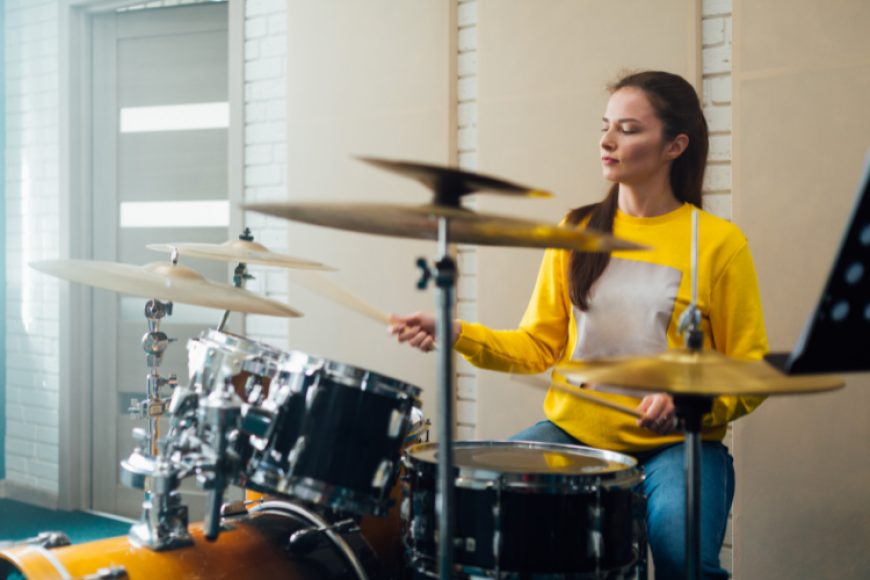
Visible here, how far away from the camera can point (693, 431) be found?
95cm

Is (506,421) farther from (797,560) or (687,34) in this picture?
(687,34)

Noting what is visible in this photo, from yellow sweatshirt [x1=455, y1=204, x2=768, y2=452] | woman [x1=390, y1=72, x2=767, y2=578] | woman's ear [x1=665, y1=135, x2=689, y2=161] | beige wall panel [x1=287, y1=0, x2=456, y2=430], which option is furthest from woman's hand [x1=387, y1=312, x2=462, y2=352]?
beige wall panel [x1=287, y1=0, x2=456, y2=430]

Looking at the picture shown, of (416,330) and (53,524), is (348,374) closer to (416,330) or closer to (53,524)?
(416,330)

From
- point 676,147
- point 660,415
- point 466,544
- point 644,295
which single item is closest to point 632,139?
point 676,147

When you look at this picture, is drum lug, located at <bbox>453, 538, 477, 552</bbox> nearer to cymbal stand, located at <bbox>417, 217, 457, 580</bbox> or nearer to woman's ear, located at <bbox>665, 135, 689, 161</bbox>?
cymbal stand, located at <bbox>417, 217, 457, 580</bbox>

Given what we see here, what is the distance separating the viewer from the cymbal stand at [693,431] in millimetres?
932

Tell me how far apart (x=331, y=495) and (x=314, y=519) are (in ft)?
0.62

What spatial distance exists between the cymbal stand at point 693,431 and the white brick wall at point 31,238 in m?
2.86

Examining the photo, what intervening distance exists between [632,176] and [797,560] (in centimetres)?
107

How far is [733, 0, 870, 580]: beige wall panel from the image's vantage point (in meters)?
1.65

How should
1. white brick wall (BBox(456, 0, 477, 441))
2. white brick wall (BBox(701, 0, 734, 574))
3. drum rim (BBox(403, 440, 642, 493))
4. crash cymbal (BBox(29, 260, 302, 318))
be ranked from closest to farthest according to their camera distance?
drum rim (BBox(403, 440, 642, 493)), crash cymbal (BBox(29, 260, 302, 318)), white brick wall (BBox(701, 0, 734, 574)), white brick wall (BBox(456, 0, 477, 441))

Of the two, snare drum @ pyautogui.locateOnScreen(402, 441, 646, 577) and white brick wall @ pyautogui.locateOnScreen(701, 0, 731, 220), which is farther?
white brick wall @ pyautogui.locateOnScreen(701, 0, 731, 220)

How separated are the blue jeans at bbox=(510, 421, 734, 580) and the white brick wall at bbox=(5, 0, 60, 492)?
8.76 feet

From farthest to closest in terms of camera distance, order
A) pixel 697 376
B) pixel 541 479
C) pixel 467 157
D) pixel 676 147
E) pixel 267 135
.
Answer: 1. pixel 267 135
2. pixel 467 157
3. pixel 676 147
4. pixel 541 479
5. pixel 697 376
